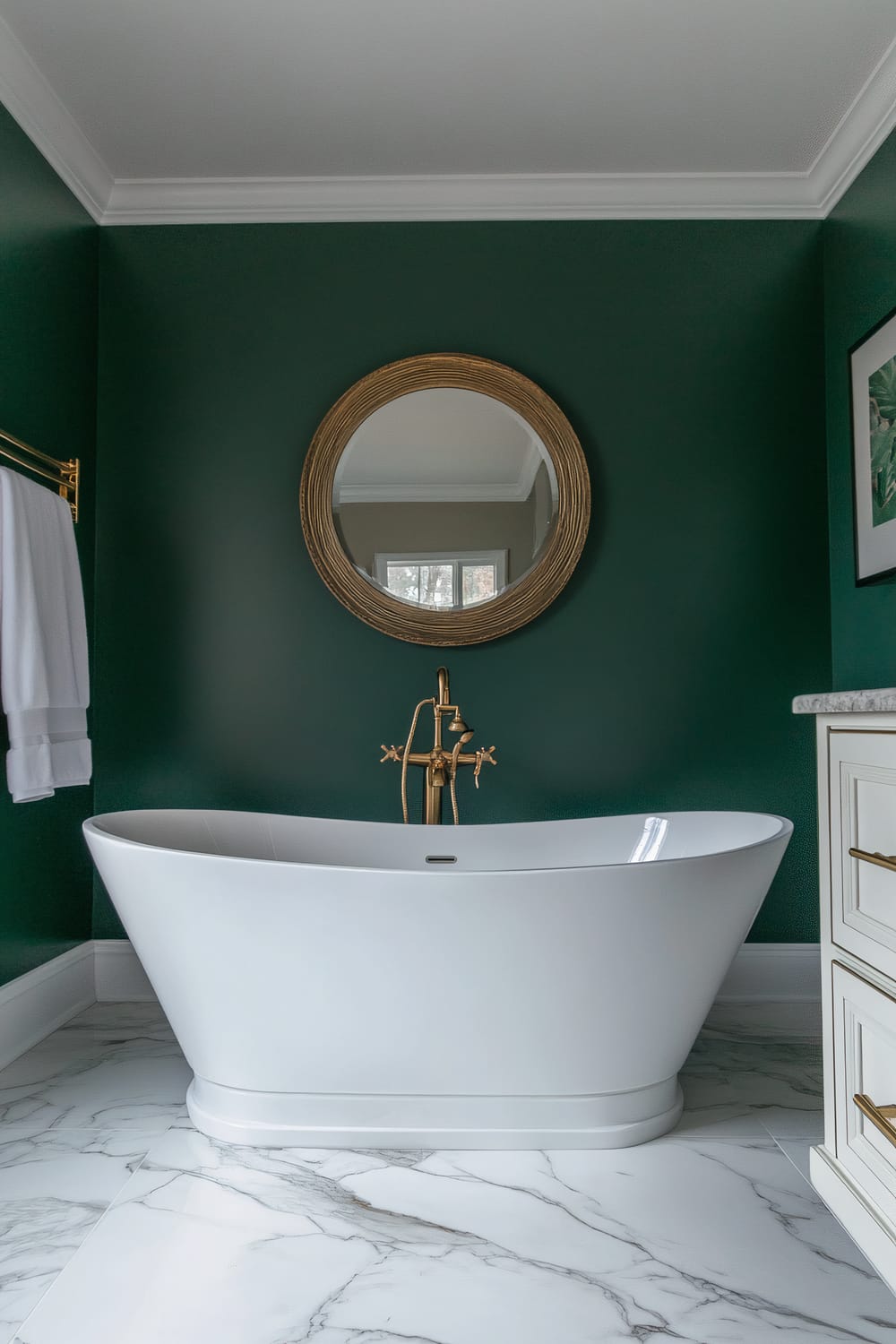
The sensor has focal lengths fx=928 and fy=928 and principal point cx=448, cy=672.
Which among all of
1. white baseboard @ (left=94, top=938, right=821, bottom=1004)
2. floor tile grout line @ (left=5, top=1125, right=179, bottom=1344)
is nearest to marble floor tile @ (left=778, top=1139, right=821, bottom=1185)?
white baseboard @ (left=94, top=938, right=821, bottom=1004)

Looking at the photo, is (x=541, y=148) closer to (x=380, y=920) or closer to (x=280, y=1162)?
(x=380, y=920)

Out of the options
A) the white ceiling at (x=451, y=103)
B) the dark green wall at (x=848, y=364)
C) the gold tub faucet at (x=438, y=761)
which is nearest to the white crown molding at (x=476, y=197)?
the white ceiling at (x=451, y=103)

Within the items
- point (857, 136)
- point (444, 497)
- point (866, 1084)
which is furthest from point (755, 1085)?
point (857, 136)

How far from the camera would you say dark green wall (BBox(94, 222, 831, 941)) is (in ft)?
9.04

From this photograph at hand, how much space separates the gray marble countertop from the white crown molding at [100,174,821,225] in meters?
1.91

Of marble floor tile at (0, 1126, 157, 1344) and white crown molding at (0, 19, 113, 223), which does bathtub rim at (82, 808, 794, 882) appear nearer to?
marble floor tile at (0, 1126, 157, 1344)

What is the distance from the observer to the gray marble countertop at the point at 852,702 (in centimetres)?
127

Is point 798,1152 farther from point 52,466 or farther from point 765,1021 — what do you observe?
point 52,466

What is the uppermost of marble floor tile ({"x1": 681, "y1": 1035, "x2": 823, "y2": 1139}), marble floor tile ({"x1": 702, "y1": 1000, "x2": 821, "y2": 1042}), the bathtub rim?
the bathtub rim

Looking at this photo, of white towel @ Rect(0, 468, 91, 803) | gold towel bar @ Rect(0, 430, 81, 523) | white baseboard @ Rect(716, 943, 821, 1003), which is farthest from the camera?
white baseboard @ Rect(716, 943, 821, 1003)

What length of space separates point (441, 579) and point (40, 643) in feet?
3.66

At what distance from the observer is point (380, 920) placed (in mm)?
1707

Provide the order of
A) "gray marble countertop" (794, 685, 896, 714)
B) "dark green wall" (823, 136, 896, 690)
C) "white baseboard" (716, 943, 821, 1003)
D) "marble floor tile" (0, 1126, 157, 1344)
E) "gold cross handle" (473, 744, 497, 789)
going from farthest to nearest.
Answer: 1. "white baseboard" (716, 943, 821, 1003)
2. "gold cross handle" (473, 744, 497, 789)
3. "dark green wall" (823, 136, 896, 690)
4. "marble floor tile" (0, 1126, 157, 1344)
5. "gray marble countertop" (794, 685, 896, 714)

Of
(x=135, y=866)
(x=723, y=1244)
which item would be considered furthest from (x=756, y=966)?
(x=135, y=866)
